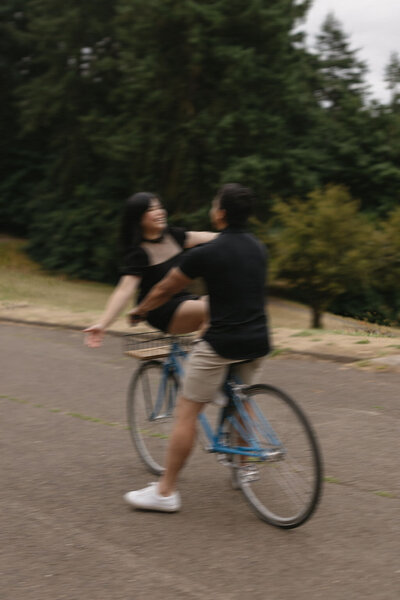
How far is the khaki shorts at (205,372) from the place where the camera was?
3.90 meters

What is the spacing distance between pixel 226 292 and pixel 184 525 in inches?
49.1

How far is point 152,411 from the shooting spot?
16.2 ft

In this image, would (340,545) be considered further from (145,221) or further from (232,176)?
(232,176)

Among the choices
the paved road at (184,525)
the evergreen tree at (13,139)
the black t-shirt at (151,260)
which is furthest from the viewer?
the evergreen tree at (13,139)

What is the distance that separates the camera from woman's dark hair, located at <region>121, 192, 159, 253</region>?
4.35 m

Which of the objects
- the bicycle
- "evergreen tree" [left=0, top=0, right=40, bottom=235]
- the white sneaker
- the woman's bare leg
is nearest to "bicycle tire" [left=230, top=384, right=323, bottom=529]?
the bicycle

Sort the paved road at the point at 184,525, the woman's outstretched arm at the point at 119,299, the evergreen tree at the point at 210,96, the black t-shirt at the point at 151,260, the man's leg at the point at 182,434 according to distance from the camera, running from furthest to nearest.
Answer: the evergreen tree at the point at 210,96
the black t-shirt at the point at 151,260
the woman's outstretched arm at the point at 119,299
the man's leg at the point at 182,434
the paved road at the point at 184,525

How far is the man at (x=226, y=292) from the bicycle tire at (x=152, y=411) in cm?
78

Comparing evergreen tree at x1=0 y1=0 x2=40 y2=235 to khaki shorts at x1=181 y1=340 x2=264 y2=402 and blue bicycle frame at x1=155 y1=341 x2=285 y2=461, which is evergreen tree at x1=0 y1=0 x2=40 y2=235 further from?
khaki shorts at x1=181 y1=340 x2=264 y2=402

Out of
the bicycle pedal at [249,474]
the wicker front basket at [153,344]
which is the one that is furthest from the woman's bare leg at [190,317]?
the bicycle pedal at [249,474]

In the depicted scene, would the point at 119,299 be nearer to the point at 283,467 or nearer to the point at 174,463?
the point at 174,463

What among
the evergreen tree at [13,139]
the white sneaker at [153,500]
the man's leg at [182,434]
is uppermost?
the man's leg at [182,434]

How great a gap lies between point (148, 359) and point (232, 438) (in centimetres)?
85

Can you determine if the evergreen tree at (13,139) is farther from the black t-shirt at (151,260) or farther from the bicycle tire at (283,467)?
the bicycle tire at (283,467)
